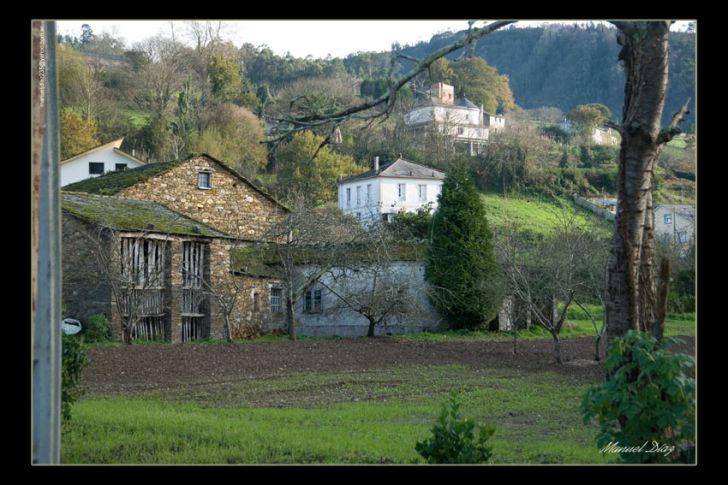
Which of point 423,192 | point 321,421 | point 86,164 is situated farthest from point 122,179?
point 321,421

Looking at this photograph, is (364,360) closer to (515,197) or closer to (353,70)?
(515,197)

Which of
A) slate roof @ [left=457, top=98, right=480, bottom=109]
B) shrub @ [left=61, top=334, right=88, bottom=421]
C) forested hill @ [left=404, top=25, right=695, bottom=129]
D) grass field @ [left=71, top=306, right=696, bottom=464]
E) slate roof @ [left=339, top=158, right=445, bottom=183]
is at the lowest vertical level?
grass field @ [left=71, top=306, right=696, bottom=464]

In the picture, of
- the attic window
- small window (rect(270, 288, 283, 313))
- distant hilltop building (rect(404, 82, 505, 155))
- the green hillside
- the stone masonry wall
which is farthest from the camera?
the attic window

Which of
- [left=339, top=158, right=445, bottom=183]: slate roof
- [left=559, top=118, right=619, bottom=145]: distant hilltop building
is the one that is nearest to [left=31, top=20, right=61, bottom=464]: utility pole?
[left=339, top=158, right=445, bottom=183]: slate roof

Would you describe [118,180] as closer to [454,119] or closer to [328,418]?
[454,119]

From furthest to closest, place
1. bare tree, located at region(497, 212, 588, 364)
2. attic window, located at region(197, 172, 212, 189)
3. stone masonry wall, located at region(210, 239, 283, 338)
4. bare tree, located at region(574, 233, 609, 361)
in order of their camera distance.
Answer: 1. attic window, located at region(197, 172, 212, 189)
2. stone masonry wall, located at region(210, 239, 283, 338)
3. bare tree, located at region(574, 233, 609, 361)
4. bare tree, located at region(497, 212, 588, 364)

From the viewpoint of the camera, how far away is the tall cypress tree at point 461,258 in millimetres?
21469

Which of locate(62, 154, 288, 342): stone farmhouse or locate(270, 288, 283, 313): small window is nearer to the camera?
locate(62, 154, 288, 342): stone farmhouse

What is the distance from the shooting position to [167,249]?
60.6 ft

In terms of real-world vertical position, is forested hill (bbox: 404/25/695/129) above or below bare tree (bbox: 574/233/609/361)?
above

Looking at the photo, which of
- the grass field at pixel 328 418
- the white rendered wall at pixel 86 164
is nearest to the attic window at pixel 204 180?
the white rendered wall at pixel 86 164

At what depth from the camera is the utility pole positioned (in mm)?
4977

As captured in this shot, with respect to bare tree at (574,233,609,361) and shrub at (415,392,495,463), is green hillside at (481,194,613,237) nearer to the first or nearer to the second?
bare tree at (574,233,609,361)
